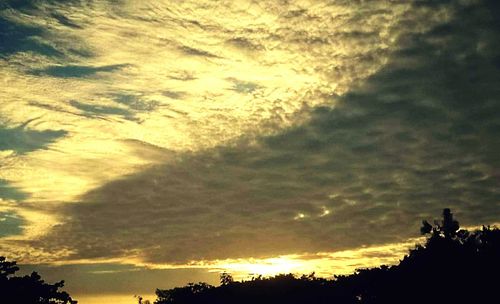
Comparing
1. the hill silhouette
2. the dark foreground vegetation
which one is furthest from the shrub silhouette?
the hill silhouette

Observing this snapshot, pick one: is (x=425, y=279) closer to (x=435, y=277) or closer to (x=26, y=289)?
(x=435, y=277)

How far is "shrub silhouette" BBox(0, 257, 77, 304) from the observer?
797 inches

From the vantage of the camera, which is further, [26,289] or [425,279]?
[425,279]

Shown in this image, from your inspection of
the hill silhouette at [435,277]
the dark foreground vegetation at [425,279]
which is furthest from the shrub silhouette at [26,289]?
the hill silhouette at [435,277]

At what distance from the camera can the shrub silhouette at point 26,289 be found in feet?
66.4

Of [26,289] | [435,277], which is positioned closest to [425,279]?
[435,277]

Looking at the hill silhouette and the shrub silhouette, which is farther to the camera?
the hill silhouette

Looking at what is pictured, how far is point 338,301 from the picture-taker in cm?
4538

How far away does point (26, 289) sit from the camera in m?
Answer: 20.8

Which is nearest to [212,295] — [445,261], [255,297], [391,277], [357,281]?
[255,297]

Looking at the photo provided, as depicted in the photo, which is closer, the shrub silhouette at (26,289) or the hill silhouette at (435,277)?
the shrub silhouette at (26,289)

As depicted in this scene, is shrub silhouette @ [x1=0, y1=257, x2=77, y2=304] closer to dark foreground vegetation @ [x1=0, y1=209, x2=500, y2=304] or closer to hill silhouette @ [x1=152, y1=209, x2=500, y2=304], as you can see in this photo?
dark foreground vegetation @ [x1=0, y1=209, x2=500, y2=304]

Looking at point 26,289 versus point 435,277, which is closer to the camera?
point 26,289

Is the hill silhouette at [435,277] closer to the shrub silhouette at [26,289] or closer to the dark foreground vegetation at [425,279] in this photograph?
the dark foreground vegetation at [425,279]
